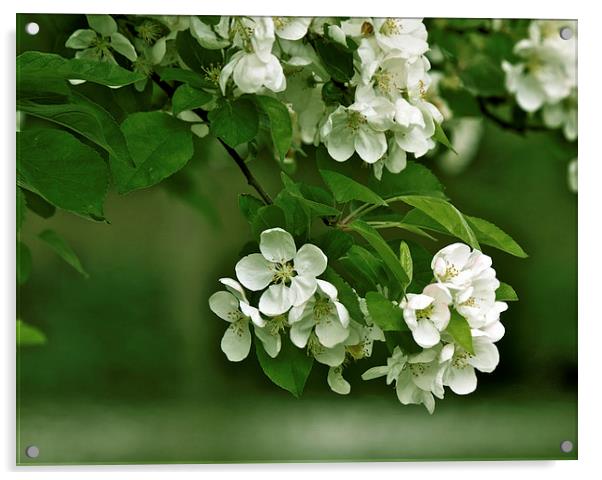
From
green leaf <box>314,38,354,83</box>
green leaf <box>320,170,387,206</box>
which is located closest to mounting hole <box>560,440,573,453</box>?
green leaf <box>320,170,387,206</box>

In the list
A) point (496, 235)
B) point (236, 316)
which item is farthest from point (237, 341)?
point (496, 235)

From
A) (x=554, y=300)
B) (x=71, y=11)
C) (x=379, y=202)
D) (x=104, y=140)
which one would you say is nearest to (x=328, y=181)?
(x=379, y=202)

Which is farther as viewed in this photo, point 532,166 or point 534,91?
point 532,166

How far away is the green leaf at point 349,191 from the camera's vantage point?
1022 millimetres

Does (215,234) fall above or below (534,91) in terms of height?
below

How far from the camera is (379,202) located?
1.02 m

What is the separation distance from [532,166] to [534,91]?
1.55 ft

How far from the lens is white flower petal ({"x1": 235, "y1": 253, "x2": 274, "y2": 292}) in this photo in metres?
1.06

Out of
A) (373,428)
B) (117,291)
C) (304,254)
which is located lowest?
(373,428)

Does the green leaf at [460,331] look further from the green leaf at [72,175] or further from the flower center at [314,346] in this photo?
the green leaf at [72,175]

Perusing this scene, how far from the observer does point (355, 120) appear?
1.08 metres

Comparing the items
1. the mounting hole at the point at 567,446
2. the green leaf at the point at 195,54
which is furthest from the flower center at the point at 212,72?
the mounting hole at the point at 567,446
